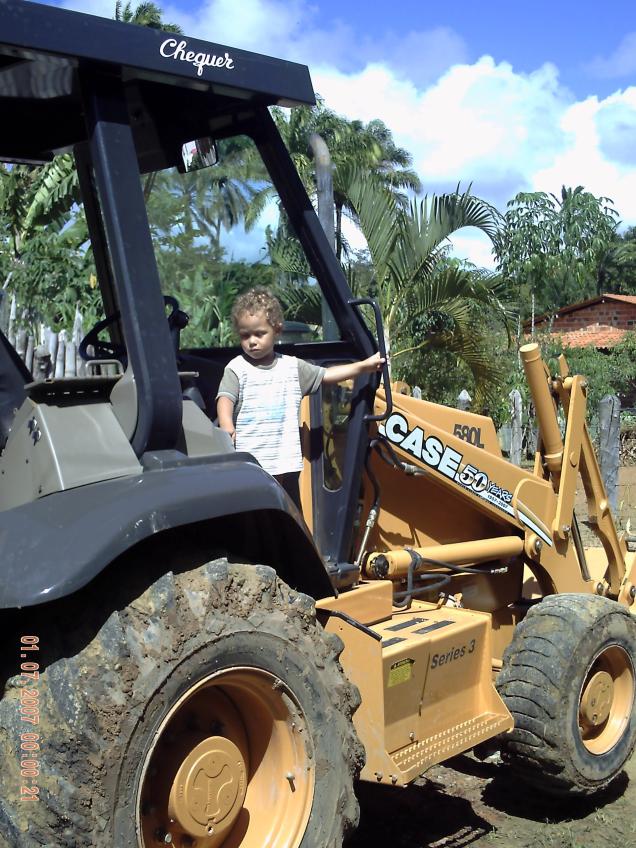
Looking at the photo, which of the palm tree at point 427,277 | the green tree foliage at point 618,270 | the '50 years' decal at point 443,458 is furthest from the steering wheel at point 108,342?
the green tree foliage at point 618,270

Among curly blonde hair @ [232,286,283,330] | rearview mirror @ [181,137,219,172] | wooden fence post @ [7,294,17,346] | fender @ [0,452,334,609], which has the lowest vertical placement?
fender @ [0,452,334,609]

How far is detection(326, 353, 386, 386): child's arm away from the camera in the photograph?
12.1 ft

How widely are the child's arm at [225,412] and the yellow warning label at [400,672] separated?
1.05 metres

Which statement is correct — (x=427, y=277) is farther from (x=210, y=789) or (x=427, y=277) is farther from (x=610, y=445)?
(x=210, y=789)

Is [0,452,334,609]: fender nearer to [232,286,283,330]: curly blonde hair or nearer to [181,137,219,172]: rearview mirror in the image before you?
[232,286,283,330]: curly blonde hair

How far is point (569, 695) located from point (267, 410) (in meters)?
1.93

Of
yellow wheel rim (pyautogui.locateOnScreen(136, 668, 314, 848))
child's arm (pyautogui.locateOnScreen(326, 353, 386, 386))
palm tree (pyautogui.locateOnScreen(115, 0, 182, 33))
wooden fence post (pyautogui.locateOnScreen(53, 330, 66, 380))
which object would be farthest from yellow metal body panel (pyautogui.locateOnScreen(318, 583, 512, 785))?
palm tree (pyautogui.locateOnScreen(115, 0, 182, 33))

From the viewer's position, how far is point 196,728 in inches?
110

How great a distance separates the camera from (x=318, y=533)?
3.78m

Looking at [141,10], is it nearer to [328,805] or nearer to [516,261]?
[516,261]

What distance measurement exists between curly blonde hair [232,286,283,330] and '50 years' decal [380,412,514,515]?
0.75m

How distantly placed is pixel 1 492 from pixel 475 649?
7.12 ft

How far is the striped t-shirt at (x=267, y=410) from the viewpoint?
355 centimetres

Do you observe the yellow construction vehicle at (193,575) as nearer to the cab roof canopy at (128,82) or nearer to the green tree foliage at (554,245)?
the cab roof canopy at (128,82)
